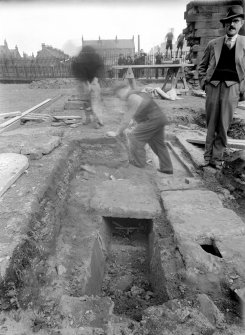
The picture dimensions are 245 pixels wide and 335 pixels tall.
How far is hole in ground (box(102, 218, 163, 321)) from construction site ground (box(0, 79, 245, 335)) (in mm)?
12

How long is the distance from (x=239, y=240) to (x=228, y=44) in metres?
2.41

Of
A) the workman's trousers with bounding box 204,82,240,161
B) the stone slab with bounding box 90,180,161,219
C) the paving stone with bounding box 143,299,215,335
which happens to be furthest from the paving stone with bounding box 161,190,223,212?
the paving stone with bounding box 143,299,215,335

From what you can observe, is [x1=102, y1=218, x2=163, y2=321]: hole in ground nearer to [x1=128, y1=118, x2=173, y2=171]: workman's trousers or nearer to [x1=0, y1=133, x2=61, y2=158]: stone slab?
[x1=128, y1=118, x2=173, y2=171]: workman's trousers

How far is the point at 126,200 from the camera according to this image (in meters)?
3.28

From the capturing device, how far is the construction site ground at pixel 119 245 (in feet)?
5.66

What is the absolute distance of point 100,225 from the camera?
299 cm

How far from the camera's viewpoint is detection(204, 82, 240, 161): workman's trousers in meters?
3.41

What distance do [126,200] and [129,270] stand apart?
824mm

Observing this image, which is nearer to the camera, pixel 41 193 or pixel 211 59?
pixel 41 193

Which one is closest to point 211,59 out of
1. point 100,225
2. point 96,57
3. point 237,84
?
point 237,84

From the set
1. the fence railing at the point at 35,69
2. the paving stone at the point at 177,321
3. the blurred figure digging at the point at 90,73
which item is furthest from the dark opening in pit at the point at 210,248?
the fence railing at the point at 35,69

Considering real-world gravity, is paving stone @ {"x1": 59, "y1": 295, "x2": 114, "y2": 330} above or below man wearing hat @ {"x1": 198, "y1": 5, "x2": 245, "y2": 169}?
below

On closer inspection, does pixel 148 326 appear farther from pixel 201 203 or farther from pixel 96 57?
pixel 96 57

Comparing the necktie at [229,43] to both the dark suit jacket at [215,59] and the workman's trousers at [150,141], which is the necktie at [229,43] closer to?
the dark suit jacket at [215,59]
